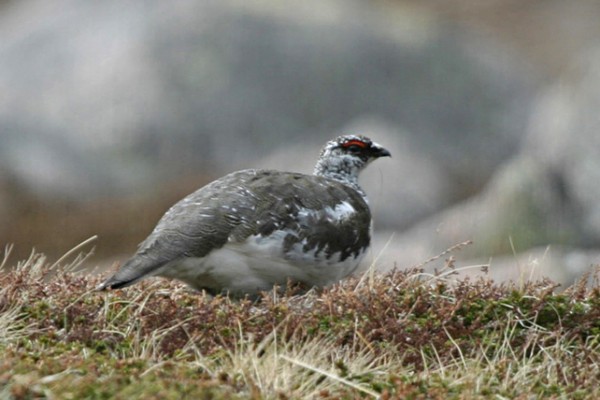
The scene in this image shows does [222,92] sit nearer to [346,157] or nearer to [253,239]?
[346,157]

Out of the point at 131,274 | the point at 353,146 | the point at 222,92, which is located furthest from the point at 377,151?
the point at 222,92

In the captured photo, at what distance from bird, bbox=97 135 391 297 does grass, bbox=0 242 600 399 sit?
0.14m

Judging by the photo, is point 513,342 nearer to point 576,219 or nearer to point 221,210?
point 221,210

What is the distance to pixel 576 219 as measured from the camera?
412 inches

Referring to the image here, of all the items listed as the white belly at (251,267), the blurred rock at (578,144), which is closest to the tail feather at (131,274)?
the white belly at (251,267)

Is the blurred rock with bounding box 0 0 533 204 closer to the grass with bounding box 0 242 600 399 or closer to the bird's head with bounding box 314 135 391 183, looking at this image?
the bird's head with bounding box 314 135 391 183

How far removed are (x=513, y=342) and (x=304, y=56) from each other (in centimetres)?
1191

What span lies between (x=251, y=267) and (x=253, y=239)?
0.15m

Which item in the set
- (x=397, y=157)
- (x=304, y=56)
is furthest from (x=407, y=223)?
(x=304, y=56)

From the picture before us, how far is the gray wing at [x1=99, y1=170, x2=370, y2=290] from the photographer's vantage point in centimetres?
632

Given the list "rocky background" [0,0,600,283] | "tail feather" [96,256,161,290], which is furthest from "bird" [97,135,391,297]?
"rocky background" [0,0,600,283]

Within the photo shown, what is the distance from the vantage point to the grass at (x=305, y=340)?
4758 millimetres

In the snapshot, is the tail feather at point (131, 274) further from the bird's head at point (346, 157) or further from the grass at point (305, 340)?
the bird's head at point (346, 157)

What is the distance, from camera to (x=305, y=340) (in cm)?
582
